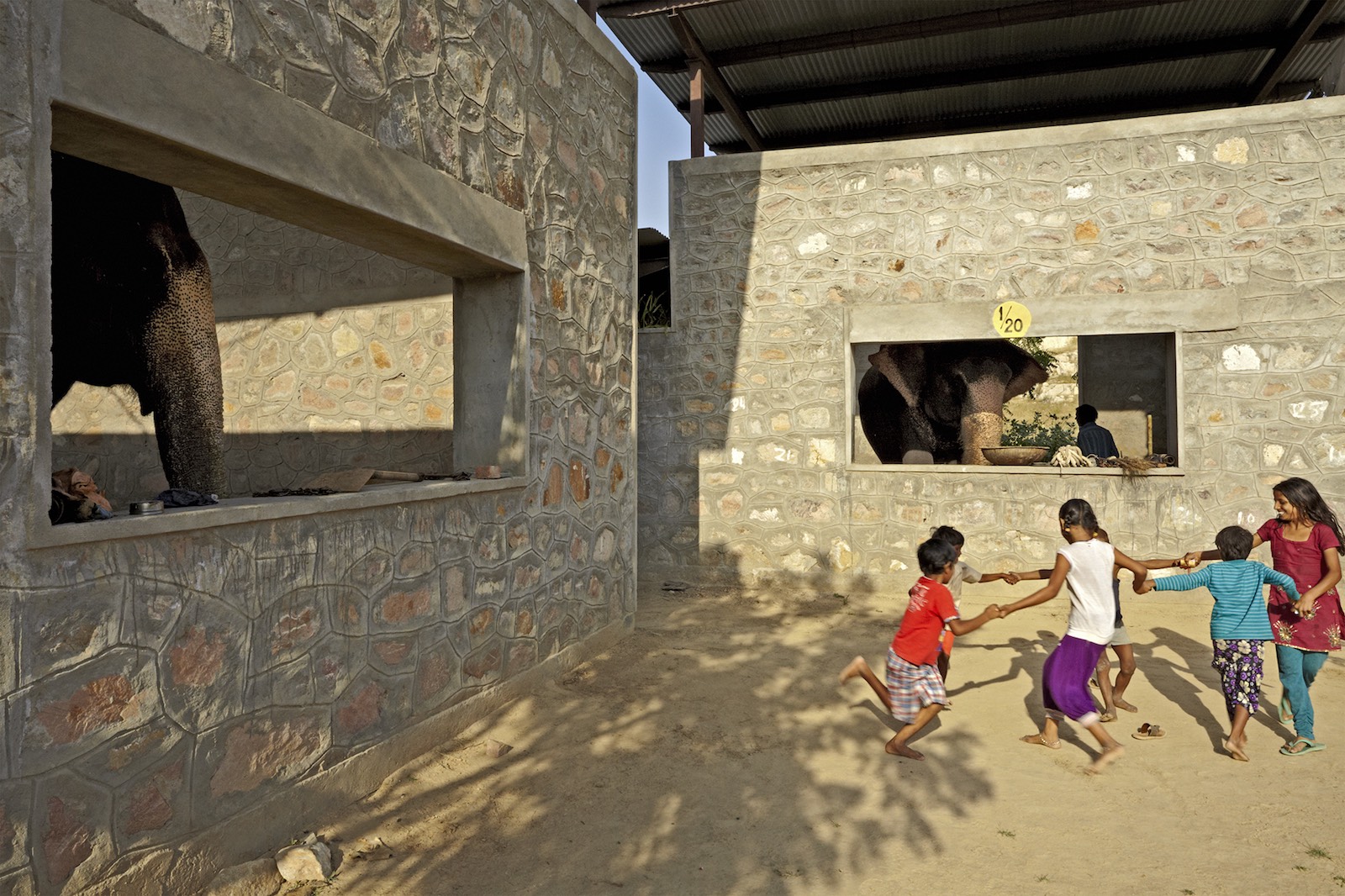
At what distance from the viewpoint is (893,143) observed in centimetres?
759

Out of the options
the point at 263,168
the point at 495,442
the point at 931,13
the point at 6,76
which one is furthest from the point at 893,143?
the point at 6,76

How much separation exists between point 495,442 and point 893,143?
15.8 feet

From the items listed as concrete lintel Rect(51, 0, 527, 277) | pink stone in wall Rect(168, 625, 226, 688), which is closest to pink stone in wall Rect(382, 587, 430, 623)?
pink stone in wall Rect(168, 625, 226, 688)

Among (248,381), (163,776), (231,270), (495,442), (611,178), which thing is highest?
(611,178)

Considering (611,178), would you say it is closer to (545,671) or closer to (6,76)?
(545,671)

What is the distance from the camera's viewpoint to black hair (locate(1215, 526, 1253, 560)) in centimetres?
394

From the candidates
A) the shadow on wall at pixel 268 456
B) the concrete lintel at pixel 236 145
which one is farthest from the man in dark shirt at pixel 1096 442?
the concrete lintel at pixel 236 145

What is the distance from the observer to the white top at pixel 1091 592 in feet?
12.9

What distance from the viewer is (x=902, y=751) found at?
398 centimetres

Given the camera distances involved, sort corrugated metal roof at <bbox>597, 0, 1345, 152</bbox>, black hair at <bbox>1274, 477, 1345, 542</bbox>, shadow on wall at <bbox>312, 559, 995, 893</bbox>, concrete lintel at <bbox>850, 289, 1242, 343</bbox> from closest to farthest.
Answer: shadow on wall at <bbox>312, 559, 995, 893</bbox>
black hair at <bbox>1274, 477, 1345, 542</bbox>
concrete lintel at <bbox>850, 289, 1242, 343</bbox>
corrugated metal roof at <bbox>597, 0, 1345, 152</bbox>

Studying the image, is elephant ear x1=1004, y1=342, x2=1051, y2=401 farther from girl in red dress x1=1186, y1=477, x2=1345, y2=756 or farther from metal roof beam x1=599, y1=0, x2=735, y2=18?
girl in red dress x1=1186, y1=477, x2=1345, y2=756

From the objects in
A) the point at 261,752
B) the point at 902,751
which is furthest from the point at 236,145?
the point at 902,751

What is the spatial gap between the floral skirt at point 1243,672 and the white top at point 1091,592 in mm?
552

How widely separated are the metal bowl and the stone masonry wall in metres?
4.68
